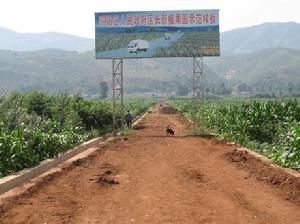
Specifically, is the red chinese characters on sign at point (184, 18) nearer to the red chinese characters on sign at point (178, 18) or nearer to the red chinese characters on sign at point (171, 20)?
the red chinese characters on sign at point (178, 18)

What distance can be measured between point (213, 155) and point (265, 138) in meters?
5.50

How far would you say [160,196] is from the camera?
A: 36.2 ft

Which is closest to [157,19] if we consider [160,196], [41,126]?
[41,126]

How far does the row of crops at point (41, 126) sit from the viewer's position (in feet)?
45.4

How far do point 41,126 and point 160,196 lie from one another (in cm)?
1013

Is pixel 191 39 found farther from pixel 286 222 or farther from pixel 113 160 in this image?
pixel 286 222

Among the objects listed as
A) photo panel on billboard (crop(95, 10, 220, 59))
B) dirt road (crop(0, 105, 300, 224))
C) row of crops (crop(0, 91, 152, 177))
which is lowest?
dirt road (crop(0, 105, 300, 224))

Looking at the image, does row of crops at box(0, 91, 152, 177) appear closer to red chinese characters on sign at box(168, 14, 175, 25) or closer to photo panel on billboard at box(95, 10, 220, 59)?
photo panel on billboard at box(95, 10, 220, 59)

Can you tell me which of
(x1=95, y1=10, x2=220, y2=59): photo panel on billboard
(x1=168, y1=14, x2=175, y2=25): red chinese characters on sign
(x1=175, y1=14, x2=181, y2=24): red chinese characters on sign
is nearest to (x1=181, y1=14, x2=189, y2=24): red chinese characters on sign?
(x1=95, y1=10, x2=220, y2=59): photo panel on billboard

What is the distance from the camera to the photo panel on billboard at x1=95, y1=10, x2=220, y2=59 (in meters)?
30.4

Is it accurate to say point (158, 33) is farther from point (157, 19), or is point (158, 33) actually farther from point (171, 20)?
point (171, 20)

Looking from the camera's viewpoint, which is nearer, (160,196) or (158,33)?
(160,196)

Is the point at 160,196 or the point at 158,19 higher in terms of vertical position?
the point at 158,19

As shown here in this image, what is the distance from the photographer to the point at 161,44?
101ft
